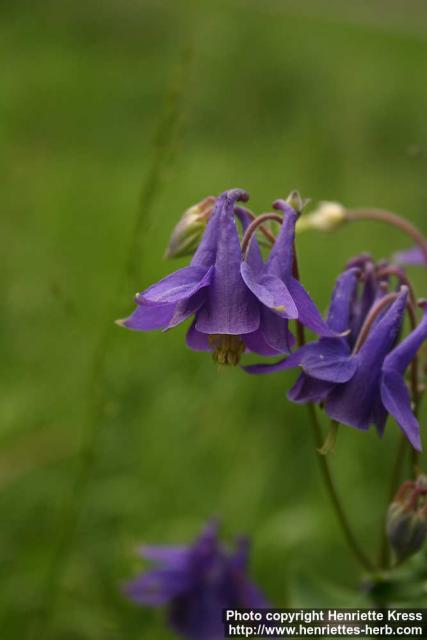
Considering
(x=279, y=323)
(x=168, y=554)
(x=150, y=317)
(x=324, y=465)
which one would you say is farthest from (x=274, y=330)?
(x=168, y=554)

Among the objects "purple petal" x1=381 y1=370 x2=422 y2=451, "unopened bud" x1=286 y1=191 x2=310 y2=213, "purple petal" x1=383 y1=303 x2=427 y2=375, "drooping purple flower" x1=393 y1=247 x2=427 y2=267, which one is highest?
"drooping purple flower" x1=393 y1=247 x2=427 y2=267

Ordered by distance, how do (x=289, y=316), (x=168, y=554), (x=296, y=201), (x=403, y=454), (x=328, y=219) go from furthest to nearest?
A: (x=168, y=554)
(x=328, y=219)
(x=403, y=454)
(x=296, y=201)
(x=289, y=316)

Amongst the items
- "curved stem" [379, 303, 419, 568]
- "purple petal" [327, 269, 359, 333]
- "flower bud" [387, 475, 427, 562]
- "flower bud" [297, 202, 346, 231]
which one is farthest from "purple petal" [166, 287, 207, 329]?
"flower bud" [297, 202, 346, 231]

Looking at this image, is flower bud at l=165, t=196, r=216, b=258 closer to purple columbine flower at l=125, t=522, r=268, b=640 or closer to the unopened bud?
the unopened bud

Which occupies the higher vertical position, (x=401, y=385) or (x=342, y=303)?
(x=342, y=303)

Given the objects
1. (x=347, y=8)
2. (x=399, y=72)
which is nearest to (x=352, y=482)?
(x=399, y=72)

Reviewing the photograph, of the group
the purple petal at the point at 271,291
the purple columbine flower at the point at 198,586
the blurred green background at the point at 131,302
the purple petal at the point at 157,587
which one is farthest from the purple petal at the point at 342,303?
the purple petal at the point at 157,587

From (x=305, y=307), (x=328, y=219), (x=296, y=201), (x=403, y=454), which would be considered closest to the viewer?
(x=305, y=307)

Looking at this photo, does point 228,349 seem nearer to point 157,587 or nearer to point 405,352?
point 405,352
